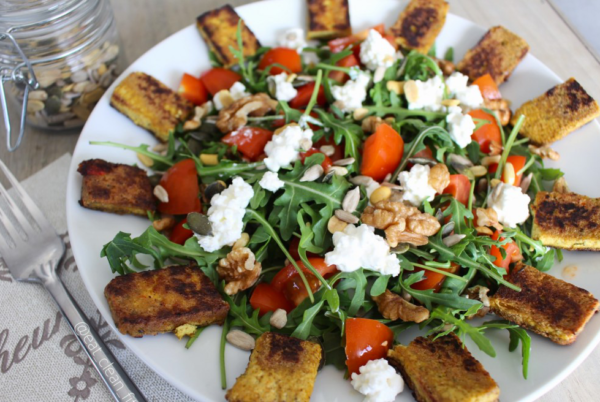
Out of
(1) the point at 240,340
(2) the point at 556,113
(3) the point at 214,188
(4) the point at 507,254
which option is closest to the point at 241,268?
(1) the point at 240,340

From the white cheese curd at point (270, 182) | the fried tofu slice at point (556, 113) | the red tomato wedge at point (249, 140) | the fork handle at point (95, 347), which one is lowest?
the fork handle at point (95, 347)

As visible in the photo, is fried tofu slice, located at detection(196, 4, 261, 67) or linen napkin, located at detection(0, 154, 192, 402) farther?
fried tofu slice, located at detection(196, 4, 261, 67)

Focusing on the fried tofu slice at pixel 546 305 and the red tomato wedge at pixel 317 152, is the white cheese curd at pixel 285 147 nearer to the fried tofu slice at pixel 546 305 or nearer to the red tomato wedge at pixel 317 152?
the red tomato wedge at pixel 317 152

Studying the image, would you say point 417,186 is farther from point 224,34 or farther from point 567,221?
point 224,34

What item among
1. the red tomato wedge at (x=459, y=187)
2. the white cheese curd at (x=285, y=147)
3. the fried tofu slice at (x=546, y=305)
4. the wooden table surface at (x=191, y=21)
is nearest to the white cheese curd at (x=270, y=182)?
the white cheese curd at (x=285, y=147)

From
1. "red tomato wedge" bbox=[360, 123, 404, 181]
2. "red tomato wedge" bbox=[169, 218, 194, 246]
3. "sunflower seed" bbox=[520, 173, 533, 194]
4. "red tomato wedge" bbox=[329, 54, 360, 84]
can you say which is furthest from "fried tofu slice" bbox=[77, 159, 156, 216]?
"sunflower seed" bbox=[520, 173, 533, 194]

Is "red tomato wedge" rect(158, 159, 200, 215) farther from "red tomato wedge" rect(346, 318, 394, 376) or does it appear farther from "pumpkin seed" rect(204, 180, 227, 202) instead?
"red tomato wedge" rect(346, 318, 394, 376)
